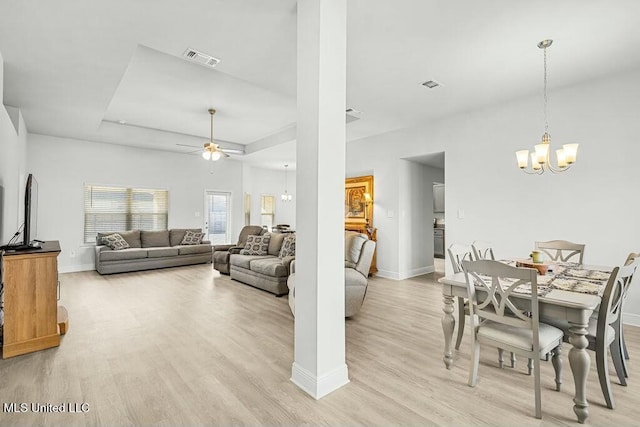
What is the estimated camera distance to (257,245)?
5.90 meters

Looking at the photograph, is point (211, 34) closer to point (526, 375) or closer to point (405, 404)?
point (405, 404)

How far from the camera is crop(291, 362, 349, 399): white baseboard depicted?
2088mm

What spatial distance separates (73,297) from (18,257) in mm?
2231

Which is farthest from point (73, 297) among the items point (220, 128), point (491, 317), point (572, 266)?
point (572, 266)

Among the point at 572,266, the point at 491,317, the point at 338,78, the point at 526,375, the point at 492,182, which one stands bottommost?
the point at 526,375

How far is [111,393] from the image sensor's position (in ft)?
6.96

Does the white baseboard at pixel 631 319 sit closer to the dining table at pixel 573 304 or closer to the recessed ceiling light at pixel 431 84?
the dining table at pixel 573 304

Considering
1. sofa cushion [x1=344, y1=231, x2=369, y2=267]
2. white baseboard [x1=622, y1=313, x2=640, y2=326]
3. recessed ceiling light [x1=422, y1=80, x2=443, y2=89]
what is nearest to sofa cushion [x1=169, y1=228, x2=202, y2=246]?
sofa cushion [x1=344, y1=231, x2=369, y2=267]

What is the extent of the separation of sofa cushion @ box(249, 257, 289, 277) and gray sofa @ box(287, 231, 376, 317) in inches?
34.7

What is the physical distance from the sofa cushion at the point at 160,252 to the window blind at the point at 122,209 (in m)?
1.23

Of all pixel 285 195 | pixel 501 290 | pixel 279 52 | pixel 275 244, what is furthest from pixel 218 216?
pixel 501 290

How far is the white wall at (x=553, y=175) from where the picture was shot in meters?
3.65

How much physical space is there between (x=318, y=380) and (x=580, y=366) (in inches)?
63.9

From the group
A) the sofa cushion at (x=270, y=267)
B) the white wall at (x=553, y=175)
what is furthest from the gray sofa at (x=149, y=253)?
the white wall at (x=553, y=175)
